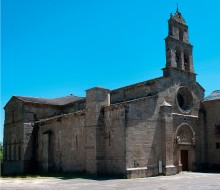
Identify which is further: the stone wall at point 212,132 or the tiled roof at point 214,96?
the tiled roof at point 214,96

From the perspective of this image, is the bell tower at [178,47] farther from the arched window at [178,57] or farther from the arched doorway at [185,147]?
the arched doorway at [185,147]

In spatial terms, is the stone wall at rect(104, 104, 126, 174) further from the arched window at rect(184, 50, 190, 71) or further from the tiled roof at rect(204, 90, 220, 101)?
the tiled roof at rect(204, 90, 220, 101)

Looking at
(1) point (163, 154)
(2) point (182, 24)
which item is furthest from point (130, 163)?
(2) point (182, 24)

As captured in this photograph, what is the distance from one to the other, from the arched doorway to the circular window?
169 centimetres

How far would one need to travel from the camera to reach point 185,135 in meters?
26.4

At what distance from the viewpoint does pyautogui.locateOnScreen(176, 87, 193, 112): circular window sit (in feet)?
88.5

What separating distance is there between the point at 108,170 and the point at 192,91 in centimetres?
1062

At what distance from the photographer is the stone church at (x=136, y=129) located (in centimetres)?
2227

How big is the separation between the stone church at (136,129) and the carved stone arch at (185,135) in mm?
80

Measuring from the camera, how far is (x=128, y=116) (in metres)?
21.8

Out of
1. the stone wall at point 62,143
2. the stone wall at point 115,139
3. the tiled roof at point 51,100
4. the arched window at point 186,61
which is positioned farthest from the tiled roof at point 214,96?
the tiled roof at point 51,100

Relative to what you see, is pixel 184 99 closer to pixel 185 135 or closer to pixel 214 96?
pixel 185 135

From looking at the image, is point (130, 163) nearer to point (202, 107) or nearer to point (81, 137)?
point (81, 137)

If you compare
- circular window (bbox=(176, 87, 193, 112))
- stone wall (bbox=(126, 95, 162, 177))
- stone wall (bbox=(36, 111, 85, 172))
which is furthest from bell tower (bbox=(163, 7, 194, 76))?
stone wall (bbox=(36, 111, 85, 172))
